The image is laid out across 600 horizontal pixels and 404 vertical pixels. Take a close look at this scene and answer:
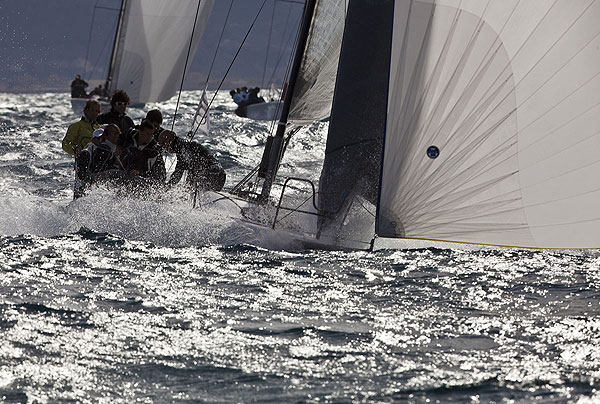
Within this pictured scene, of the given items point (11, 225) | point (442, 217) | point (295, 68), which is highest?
point (295, 68)

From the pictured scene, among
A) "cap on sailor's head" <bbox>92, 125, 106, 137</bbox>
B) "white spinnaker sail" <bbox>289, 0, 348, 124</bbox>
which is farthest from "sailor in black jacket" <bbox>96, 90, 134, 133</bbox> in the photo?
"white spinnaker sail" <bbox>289, 0, 348, 124</bbox>

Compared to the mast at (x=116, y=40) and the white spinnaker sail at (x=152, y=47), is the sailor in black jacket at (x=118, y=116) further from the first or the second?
the mast at (x=116, y=40)

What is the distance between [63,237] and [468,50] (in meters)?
2.98

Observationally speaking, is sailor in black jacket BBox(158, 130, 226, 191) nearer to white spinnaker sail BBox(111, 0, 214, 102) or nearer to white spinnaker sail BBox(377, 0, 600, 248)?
white spinnaker sail BBox(377, 0, 600, 248)

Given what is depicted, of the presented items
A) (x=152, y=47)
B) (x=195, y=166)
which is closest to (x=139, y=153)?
(x=195, y=166)

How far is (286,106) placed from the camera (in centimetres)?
762

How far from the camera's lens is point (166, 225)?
6.83 metres

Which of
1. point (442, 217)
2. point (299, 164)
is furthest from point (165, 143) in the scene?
point (299, 164)

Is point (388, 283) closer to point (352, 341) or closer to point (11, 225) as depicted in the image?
point (352, 341)

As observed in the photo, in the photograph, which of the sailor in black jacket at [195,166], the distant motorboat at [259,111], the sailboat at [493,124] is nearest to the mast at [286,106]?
the sailor in black jacket at [195,166]

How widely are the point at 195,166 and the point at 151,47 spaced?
14943 millimetres

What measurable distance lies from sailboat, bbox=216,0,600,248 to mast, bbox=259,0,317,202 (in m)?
1.50

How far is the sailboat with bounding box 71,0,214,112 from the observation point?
20875 mm

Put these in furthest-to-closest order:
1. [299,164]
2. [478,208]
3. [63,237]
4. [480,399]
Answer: [299,164] < [63,237] < [478,208] < [480,399]
